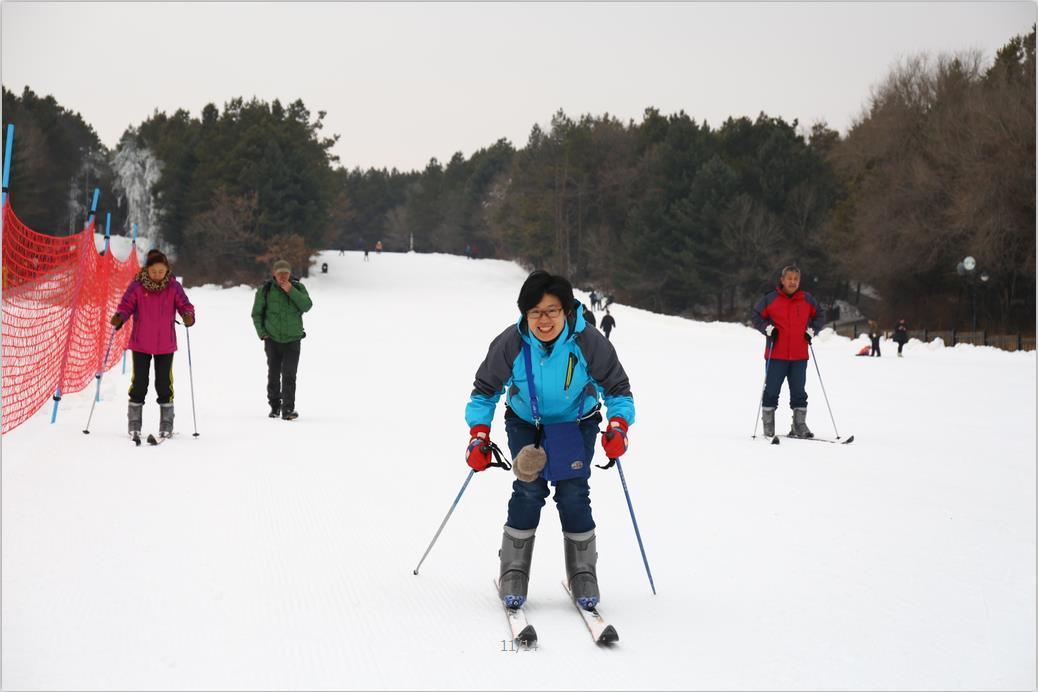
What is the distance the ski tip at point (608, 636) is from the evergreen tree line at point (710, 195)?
32.6m

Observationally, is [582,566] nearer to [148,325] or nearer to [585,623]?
[585,623]

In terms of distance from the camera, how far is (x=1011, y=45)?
4197 centimetres

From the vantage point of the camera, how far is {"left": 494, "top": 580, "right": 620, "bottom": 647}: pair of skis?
11.8ft

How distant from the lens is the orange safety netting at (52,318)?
8.84 meters

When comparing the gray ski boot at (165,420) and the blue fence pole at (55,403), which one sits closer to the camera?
the gray ski boot at (165,420)

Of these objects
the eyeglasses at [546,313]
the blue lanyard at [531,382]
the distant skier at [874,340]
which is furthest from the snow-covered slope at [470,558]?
the distant skier at [874,340]

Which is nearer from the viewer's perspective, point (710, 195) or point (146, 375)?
point (146, 375)

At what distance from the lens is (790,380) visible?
31.5ft

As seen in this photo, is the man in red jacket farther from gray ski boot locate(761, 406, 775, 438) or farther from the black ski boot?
the black ski boot

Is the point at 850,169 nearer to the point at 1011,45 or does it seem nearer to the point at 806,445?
the point at 1011,45

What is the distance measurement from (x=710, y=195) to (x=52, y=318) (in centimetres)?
4656

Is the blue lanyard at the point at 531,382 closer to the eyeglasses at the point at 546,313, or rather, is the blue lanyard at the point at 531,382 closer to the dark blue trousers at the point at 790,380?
the eyeglasses at the point at 546,313

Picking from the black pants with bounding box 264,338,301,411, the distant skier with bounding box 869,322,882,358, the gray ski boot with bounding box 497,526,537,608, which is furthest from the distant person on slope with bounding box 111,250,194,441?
the distant skier with bounding box 869,322,882,358

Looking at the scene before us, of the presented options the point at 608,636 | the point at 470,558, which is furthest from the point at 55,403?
the point at 608,636
